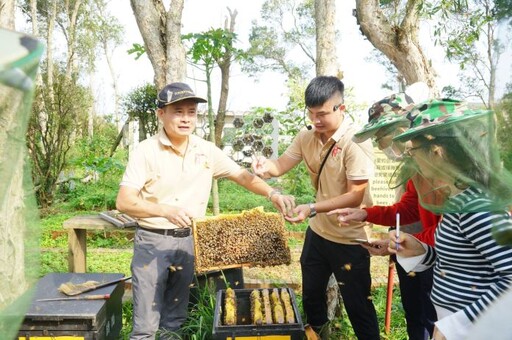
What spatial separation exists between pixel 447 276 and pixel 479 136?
39.3 inches

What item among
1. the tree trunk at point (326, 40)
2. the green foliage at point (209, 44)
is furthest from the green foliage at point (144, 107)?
the tree trunk at point (326, 40)

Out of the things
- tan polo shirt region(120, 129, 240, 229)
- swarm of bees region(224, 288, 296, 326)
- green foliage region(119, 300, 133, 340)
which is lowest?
green foliage region(119, 300, 133, 340)

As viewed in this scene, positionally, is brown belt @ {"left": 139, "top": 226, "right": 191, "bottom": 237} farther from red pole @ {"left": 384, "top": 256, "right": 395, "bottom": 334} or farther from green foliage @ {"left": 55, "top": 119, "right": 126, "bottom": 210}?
green foliage @ {"left": 55, "top": 119, "right": 126, "bottom": 210}

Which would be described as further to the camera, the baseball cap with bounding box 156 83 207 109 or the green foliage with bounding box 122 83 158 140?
the green foliage with bounding box 122 83 158 140

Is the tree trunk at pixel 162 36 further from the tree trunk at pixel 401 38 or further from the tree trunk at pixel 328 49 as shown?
the tree trunk at pixel 401 38

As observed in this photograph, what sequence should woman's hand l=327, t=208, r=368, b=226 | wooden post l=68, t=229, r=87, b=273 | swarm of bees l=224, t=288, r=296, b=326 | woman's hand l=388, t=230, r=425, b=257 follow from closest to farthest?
woman's hand l=388, t=230, r=425, b=257 < swarm of bees l=224, t=288, r=296, b=326 < woman's hand l=327, t=208, r=368, b=226 < wooden post l=68, t=229, r=87, b=273

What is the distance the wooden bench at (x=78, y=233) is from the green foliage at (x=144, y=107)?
20.8 ft

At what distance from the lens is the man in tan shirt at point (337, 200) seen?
3.18m

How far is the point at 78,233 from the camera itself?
478 cm

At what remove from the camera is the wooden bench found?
182 inches

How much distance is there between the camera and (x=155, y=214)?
10.00ft

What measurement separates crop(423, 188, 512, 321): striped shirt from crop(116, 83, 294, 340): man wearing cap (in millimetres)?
1570

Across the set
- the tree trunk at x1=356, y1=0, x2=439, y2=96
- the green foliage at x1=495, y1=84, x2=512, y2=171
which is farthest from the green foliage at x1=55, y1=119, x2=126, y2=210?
the green foliage at x1=495, y1=84, x2=512, y2=171

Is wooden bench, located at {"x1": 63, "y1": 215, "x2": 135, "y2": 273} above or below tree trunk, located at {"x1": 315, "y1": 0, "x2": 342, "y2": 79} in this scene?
below
